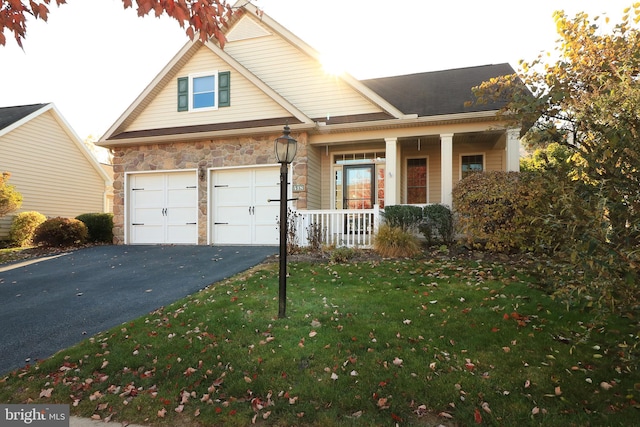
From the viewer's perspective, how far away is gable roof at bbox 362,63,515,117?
9.96m

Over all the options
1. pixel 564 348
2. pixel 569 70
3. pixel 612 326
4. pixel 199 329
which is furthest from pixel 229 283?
pixel 569 70

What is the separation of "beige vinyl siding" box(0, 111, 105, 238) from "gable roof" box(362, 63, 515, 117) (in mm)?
14226

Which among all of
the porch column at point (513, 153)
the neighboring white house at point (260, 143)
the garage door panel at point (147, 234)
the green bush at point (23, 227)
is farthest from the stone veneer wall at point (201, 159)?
the porch column at point (513, 153)

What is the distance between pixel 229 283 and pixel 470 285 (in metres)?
3.86

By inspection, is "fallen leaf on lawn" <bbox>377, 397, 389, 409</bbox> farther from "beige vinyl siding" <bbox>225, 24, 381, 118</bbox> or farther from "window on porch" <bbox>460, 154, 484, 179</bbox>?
"window on porch" <bbox>460, 154, 484, 179</bbox>

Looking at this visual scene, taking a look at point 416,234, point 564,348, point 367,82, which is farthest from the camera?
point 367,82

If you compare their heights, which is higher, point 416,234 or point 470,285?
point 416,234

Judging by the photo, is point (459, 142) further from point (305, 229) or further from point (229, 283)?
point (229, 283)

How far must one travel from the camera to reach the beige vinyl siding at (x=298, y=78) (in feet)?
35.2

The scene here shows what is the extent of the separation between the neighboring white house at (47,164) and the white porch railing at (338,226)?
12.8 meters

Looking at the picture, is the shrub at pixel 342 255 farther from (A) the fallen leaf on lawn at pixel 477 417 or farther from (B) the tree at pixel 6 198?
(B) the tree at pixel 6 198

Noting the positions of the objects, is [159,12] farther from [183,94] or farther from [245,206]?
[183,94]

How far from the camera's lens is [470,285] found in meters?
5.43

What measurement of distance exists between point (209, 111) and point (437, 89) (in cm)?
712
